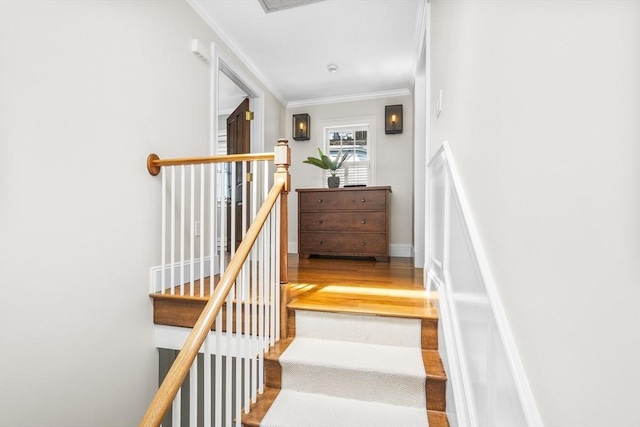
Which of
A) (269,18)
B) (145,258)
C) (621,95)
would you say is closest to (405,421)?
(621,95)

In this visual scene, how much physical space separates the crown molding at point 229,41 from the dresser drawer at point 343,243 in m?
1.94

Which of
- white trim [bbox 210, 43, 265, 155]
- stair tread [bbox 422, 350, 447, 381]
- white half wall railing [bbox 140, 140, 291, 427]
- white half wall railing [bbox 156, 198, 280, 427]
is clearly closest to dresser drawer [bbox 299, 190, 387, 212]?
white trim [bbox 210, 43, 265, 155]

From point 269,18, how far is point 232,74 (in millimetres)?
707

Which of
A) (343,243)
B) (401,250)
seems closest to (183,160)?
(343,243)

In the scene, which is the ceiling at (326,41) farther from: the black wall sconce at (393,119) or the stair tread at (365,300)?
the stair tread at (365,300)

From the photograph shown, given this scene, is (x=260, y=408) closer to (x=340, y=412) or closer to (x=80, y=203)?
(x=340, y=412)

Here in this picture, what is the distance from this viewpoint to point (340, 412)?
1.43 meters

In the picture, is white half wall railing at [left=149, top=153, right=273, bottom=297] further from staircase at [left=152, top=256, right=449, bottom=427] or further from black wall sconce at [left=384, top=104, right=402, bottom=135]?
black wall sconce at [left=384, top=104, right=402, bottom=135]

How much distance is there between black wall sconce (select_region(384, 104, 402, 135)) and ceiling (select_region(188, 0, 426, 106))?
0.27 metres

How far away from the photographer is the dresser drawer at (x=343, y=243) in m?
3.62

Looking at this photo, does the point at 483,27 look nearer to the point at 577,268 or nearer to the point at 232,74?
the point at 577,268

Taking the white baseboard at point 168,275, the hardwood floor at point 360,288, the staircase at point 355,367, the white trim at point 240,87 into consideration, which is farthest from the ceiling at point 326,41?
the staircase at point 355,367

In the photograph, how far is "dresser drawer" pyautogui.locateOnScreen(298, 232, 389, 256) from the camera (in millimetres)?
3617

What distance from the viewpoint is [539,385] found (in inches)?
23.3
